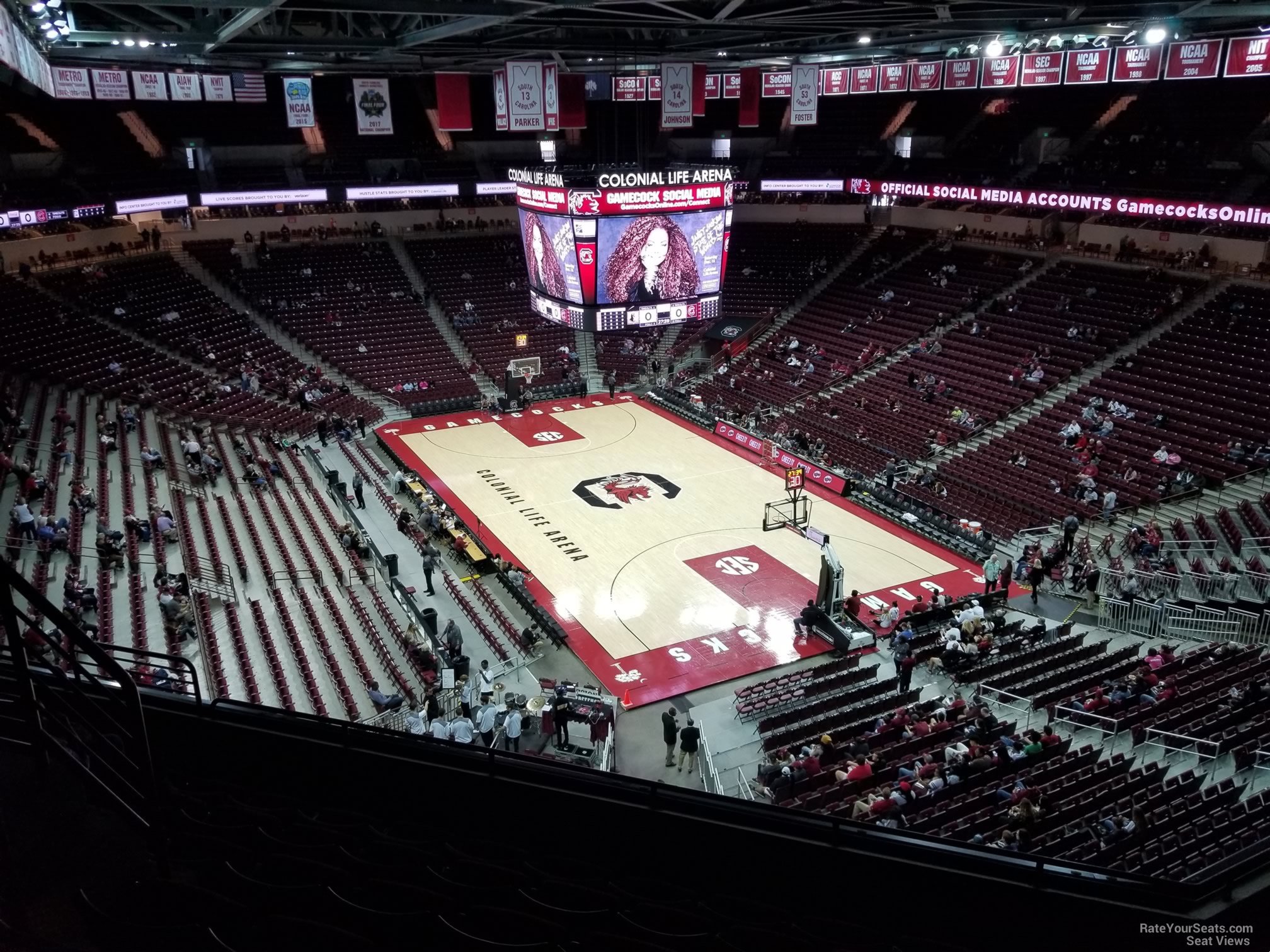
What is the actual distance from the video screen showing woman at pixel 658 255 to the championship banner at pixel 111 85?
47.7ft

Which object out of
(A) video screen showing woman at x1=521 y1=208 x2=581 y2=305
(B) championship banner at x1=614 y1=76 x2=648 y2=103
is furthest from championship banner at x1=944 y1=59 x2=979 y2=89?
(A) video screen showing woman at x1=521 y1=208 x2=581 y2=305

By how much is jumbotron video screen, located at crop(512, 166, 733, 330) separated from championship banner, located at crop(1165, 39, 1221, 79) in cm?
1055

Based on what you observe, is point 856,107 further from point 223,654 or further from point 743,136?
point 223,654

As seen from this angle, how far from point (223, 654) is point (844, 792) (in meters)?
10.1

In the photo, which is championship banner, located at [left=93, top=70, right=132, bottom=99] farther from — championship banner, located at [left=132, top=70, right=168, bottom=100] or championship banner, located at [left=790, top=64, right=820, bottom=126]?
championship banner, located at [left=790, top=64, right=820, bottom=126]

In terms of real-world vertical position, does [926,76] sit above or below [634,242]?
above

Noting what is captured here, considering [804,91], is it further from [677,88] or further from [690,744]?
[690,744]

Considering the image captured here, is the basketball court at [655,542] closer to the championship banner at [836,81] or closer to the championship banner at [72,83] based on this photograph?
the championship banner at [836,81]

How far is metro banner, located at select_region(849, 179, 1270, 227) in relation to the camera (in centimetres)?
2455

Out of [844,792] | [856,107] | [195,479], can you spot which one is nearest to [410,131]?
[856,107]

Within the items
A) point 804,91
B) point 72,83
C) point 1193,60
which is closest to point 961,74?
point 804,91

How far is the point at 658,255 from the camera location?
70.6 feet

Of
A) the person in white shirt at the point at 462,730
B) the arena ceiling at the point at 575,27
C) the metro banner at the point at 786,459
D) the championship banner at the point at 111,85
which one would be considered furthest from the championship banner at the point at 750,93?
the person in white shirt at the point at 462,730

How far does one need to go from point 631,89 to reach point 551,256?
8958 millimetres
